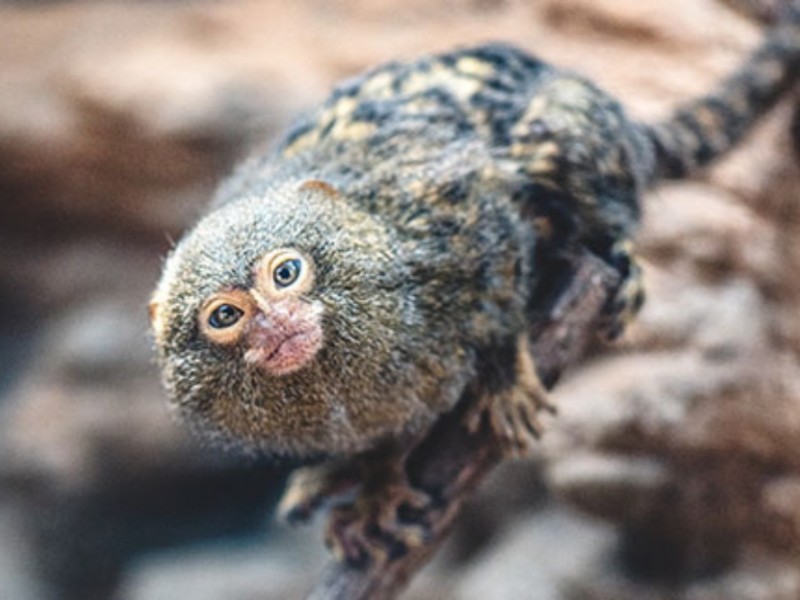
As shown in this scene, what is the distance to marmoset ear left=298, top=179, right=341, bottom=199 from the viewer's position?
2432 mm

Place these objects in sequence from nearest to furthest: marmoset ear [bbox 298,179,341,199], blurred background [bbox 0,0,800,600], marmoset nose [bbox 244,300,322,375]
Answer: marmoset nose [bbox 244,300,322,375] → marmoset ear [bbox 298,179,341,199] → blurred background [bbox 0,0,800,600]

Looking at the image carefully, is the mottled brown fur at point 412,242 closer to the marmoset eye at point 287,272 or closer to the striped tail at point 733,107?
the marmoset eye at point 287,272

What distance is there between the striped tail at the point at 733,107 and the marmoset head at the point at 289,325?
4.11ft

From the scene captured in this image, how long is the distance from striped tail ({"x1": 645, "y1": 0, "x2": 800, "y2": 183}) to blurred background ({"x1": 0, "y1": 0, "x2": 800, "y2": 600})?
185 millimetres

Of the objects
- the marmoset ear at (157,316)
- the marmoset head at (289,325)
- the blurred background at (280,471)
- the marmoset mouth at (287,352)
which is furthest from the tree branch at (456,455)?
the blurred background at (280,471)

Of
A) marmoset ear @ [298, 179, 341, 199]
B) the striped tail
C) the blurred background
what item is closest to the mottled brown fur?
marmoset ear @ [298, 179, 341, 199]

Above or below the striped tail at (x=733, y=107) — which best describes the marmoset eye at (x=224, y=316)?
below

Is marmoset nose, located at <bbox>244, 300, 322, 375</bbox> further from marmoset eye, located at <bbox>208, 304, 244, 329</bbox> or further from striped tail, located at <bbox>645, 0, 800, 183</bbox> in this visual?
striped tail, located at <bbox>645, 0, 800, 183</bbox>

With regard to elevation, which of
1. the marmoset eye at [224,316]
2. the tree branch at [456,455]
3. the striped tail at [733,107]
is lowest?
the tree branch at [456,455]

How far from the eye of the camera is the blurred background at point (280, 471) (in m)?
4.01

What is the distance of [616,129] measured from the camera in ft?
9.59

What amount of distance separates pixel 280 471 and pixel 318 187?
183cm

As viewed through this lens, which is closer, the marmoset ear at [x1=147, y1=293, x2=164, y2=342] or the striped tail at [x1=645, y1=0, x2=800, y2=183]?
the marmoset ear at [x1=147, y1=293, x2=164, y2=342]

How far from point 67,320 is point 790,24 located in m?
3.73
